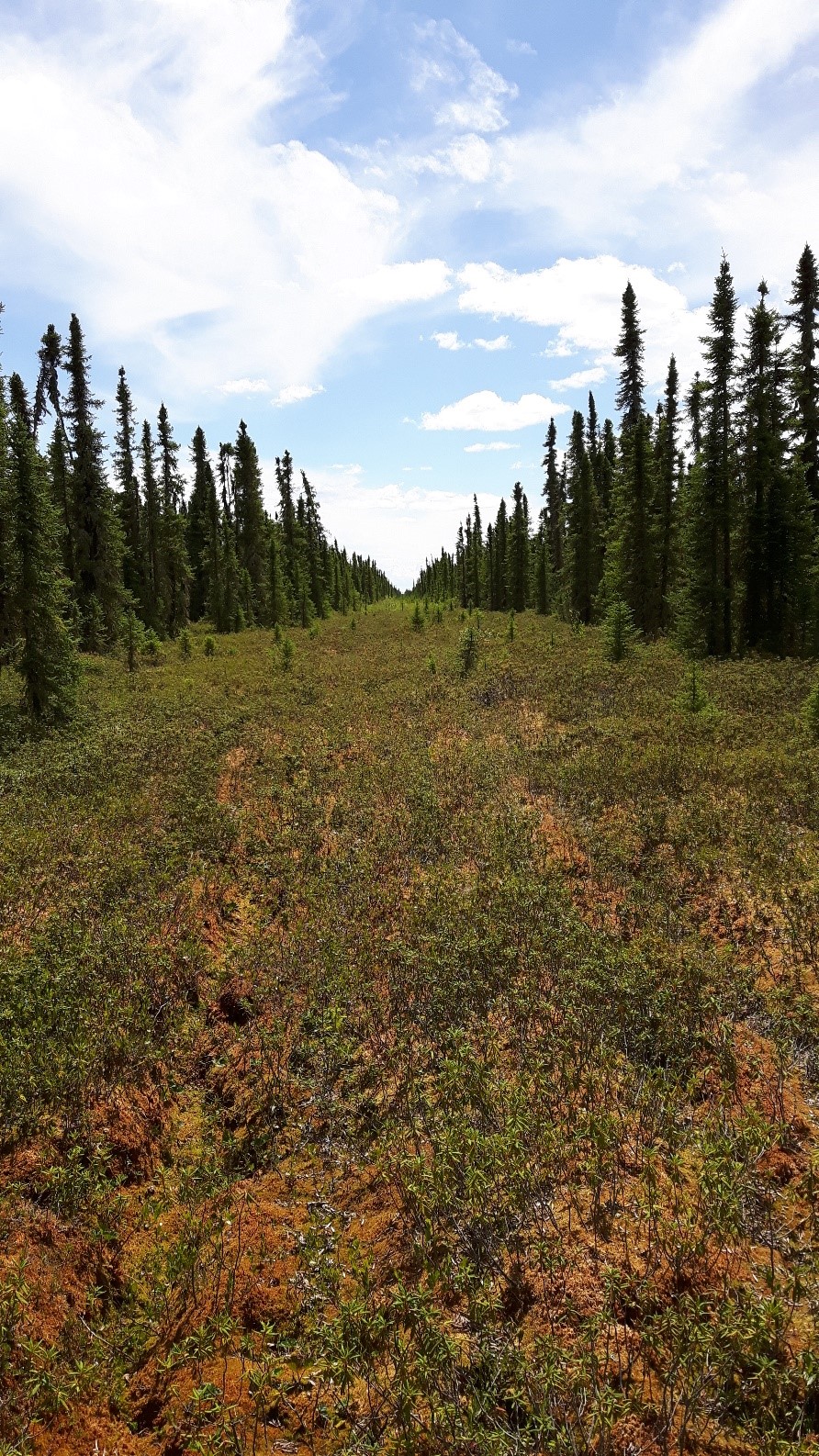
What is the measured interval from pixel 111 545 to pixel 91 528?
126cm

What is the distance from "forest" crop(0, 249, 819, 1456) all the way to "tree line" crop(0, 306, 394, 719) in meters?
4.08

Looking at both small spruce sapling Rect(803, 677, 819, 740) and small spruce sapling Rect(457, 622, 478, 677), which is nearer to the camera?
small spruce sapling Rect(803, 677, 819, 740)

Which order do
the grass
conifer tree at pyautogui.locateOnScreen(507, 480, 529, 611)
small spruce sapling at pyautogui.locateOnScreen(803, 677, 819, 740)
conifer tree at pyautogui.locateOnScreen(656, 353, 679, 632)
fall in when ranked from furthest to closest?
1. conifer tree at pyautogui.locateOnScreen(507, 480, 529, 611)
2. conifer tree at pyautogui.locateOnScreen(656, 353, 679, 632)
3. small spruce sapling at pyautogui.locateOnScreen(803, 677, 819, 740)
4. the grass

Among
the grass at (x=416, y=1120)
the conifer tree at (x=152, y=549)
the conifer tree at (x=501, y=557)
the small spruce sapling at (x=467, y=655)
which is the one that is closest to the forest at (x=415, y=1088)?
the grass at (x=416, y=1120)

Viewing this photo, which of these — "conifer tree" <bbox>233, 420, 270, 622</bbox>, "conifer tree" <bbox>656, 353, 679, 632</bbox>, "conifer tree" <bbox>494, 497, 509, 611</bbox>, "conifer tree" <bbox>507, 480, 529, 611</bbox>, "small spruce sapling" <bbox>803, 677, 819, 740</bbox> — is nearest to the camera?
"small spruce sapling" <bbox>803, 677, 819, 740</bbox>

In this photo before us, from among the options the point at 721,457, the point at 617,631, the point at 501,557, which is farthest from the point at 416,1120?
the point at 501,557

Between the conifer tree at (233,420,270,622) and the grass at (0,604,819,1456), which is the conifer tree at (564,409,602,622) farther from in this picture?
the grass at (0,604,819,1456)

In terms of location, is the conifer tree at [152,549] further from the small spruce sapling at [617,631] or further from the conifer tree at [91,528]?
the small spruce sapling at [617,631]

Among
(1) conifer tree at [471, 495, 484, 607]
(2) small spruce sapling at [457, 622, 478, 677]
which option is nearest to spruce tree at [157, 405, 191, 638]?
(2) small spruce sapling at [457, 622, 478, 677]

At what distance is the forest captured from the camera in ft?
11.1

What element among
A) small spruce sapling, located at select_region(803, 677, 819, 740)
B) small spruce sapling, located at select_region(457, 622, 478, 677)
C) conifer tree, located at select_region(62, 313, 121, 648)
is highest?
conifer tree, located at select_region(62, 313, 121, 648)

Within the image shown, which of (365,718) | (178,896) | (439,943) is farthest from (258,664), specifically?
(439,943)

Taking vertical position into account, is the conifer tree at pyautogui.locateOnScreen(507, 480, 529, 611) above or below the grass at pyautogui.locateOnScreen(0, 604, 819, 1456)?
above

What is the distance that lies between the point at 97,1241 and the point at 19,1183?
791 mm
